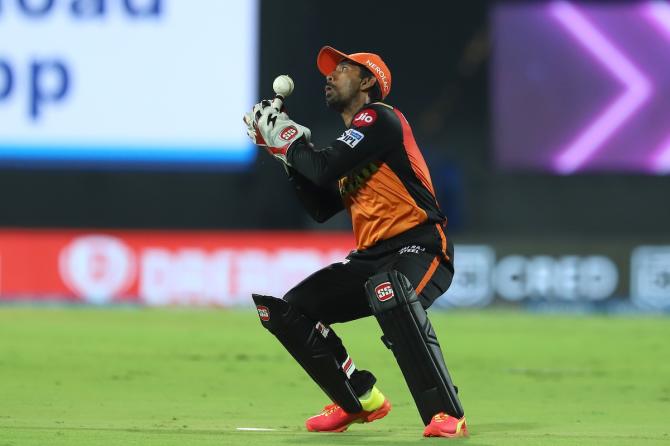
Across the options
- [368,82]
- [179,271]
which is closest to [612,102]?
[179,271]

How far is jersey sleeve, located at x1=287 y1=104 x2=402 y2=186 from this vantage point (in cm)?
684

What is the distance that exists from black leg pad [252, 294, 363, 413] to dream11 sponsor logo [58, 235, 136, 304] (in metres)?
9.81

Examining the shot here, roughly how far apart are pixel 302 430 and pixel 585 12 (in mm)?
11067

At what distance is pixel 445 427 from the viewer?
6.55 metres

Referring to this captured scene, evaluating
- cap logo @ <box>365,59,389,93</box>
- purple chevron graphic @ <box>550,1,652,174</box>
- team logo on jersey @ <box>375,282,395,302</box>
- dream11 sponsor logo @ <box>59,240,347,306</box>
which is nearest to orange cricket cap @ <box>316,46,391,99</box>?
cap logo @ <box>365,59,389,93</box>

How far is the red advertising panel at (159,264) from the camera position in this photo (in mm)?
16719

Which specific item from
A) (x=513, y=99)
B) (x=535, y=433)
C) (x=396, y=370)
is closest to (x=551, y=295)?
(x=513, y=99)

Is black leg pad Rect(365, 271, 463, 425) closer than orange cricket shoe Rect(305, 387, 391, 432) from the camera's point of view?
Yes

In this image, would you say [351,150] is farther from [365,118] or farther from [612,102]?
[612,102]

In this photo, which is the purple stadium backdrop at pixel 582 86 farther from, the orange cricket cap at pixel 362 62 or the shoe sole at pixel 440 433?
the shoe sole at pixel 440 433

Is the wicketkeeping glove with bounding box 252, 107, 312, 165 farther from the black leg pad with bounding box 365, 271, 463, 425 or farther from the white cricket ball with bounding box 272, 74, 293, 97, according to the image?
the black leg pad with bounding box 365, 271, 463, 425

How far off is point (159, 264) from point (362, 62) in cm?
996

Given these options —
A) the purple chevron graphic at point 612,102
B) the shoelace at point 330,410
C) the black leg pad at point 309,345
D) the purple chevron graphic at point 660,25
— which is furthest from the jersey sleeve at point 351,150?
the purple chevron graphic at point 660,25

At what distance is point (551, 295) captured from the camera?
54.7 feet
